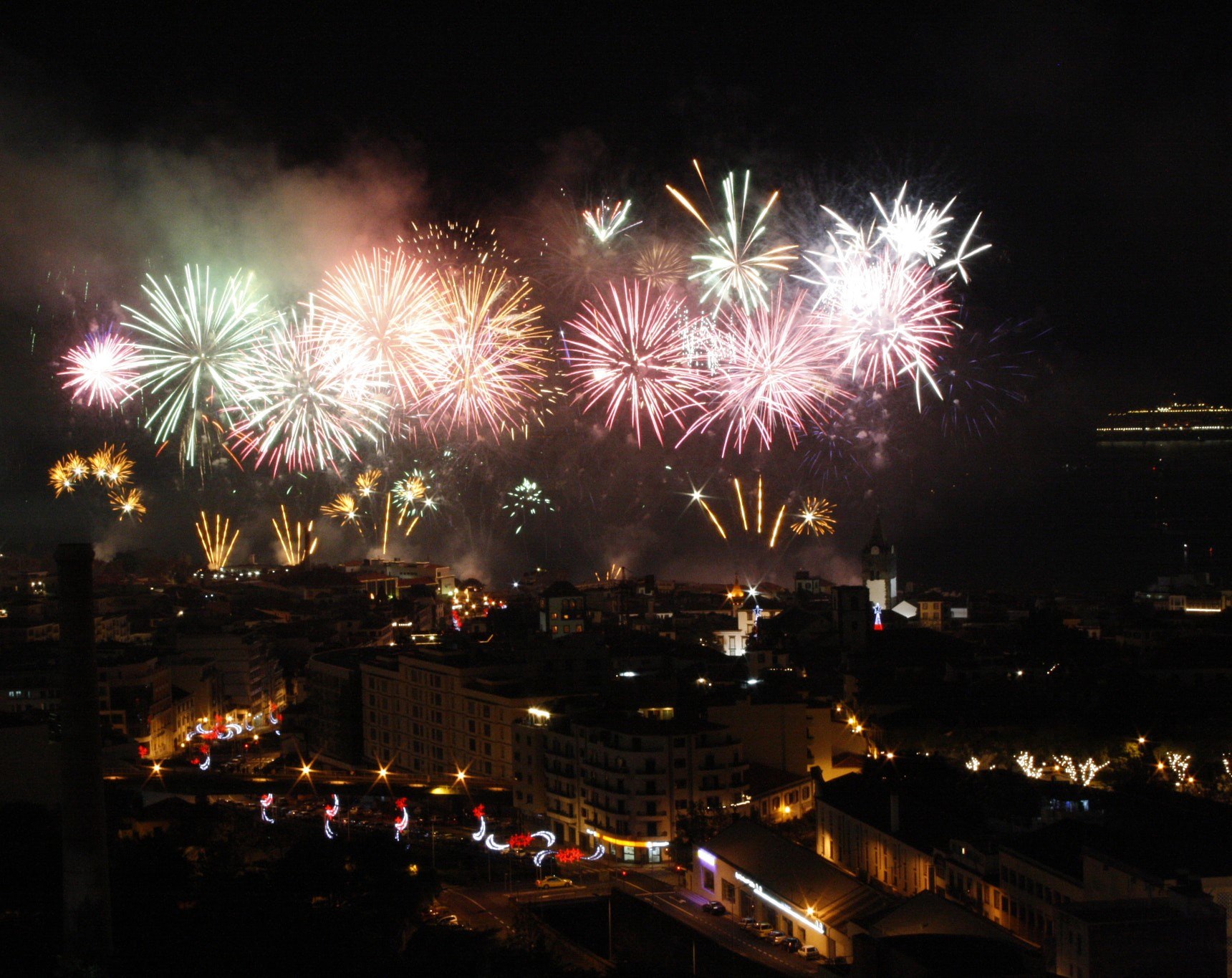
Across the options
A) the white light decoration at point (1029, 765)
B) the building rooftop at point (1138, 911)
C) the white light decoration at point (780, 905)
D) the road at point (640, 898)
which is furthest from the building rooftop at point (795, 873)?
the white light decoration at point (1029, 765)

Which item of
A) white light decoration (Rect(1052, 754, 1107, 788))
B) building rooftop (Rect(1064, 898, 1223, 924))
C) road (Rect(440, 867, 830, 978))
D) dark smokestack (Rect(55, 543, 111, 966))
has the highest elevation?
dark smokestack (Rect(55, 543, 111, 966))

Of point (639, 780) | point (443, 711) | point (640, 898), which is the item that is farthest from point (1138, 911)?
point (443, 711)

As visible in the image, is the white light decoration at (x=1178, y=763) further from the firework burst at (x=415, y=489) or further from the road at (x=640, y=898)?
the firework burst at (x=415, y=489)

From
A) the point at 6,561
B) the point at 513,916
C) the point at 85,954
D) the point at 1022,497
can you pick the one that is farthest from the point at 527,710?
the point at 1022,497

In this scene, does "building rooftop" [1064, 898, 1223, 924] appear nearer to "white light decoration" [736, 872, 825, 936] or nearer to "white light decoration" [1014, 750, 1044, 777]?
"white light decoration" [736, 872, 825, 936]

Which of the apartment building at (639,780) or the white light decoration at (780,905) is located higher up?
the apartment building at (639,780)

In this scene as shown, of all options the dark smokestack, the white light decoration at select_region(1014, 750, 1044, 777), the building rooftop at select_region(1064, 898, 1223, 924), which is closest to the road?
the building rooftop at select_region(1064, 898, 1223, 924)

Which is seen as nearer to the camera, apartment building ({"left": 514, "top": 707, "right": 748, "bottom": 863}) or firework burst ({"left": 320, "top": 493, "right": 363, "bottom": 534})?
apartment building ({"left": 514, "top": 707, "right": 748, "bottom": 863})

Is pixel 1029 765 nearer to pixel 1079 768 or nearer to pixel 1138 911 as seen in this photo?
pixel 1079 768
